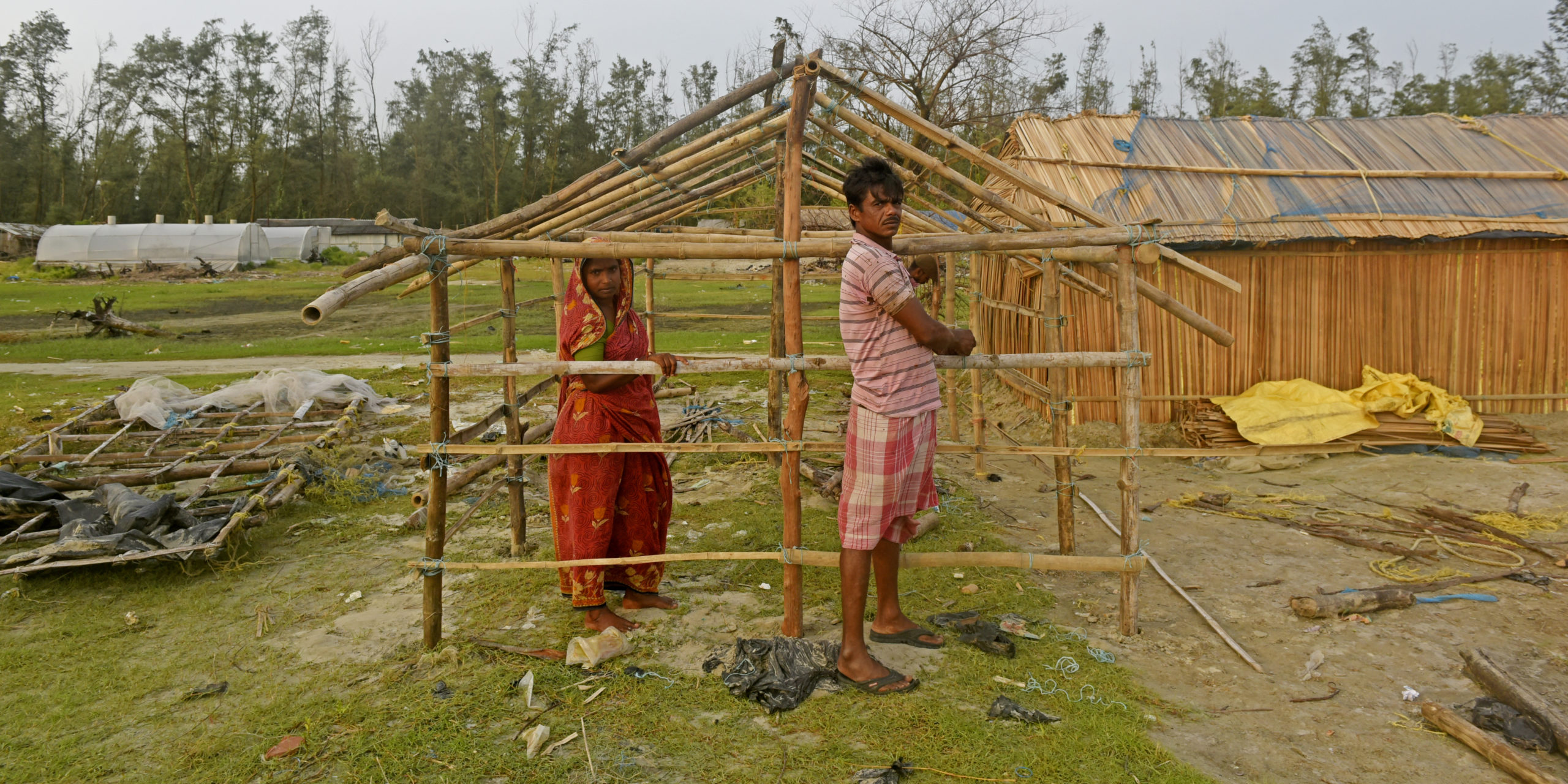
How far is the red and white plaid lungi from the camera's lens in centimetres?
313

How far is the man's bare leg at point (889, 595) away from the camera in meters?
Answer: 3.38

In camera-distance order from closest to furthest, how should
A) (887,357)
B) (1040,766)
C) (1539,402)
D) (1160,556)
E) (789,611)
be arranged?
(1040,766) → (887,357) → (789,611) → (1160,556) → (1539,402)

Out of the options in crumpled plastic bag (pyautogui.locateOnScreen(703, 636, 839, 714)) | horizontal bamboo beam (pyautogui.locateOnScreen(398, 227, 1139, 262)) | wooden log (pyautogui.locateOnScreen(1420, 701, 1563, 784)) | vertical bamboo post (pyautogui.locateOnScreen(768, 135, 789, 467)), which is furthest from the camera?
vertical bamboo post (pyautogui.locateOnScreen(768, 135, 789, 467))

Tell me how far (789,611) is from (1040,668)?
1.04 metres

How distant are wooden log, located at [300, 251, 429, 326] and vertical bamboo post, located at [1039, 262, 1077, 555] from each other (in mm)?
2994

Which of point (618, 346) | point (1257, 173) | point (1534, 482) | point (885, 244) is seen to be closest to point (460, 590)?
point (618, 346)

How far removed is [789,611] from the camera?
3621mm

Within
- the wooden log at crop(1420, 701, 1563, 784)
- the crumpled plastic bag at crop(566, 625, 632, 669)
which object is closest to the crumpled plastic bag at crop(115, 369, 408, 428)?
the crumpled plastic bag at crop(566, 625, 632, 669)

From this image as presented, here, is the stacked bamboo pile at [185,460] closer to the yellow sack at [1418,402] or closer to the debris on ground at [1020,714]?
the debris on ground at [1020,714]

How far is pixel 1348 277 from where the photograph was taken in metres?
7.70

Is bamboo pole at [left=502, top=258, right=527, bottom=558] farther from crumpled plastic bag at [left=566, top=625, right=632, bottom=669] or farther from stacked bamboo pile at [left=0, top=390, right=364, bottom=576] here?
stacked bamboo pile at [left=0, top=390, right=364, bottom=576]

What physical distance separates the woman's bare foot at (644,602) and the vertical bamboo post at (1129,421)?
2.03 m

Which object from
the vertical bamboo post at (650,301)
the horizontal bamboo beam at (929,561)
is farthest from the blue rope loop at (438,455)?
the vertical bamboo post at (650,301)

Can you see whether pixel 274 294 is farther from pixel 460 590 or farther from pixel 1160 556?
pixel 1160 556
